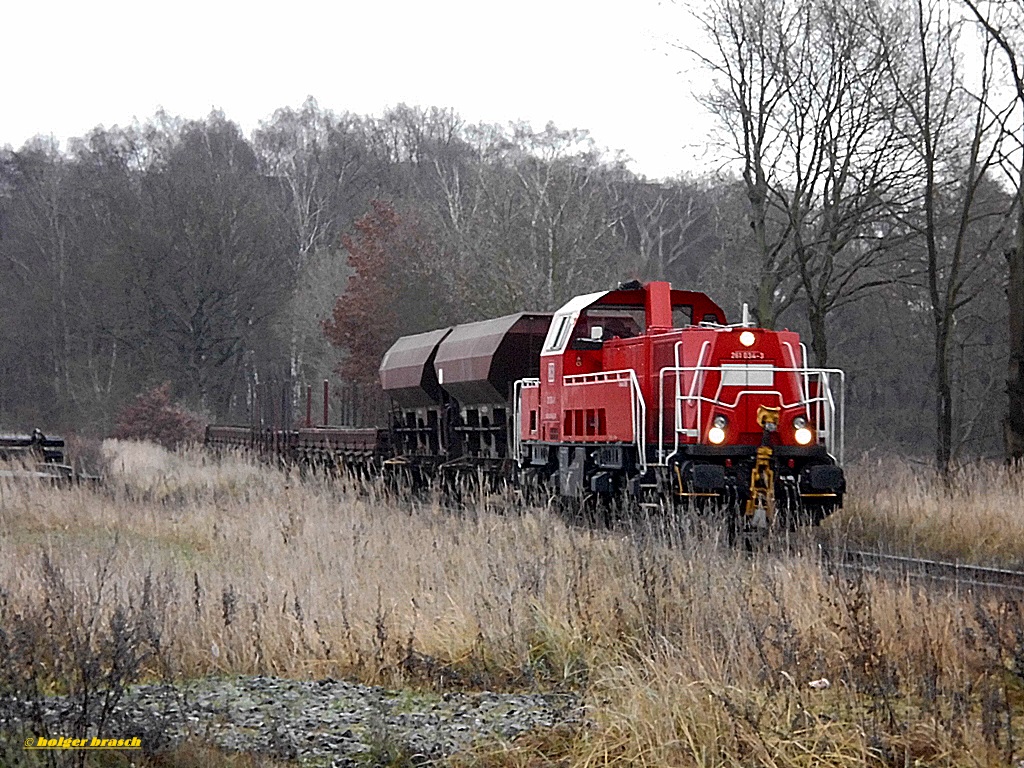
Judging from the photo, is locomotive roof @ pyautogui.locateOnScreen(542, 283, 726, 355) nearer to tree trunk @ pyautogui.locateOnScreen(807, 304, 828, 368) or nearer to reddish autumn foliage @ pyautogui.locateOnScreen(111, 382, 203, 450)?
tree trunk @ pyautogui.locateOnScreen(807, 304, 828, 368)

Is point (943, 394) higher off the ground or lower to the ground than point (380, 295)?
lower

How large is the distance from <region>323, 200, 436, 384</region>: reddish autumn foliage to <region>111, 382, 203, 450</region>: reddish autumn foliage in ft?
19.8

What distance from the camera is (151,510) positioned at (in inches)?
682

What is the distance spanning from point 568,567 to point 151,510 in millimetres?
9969

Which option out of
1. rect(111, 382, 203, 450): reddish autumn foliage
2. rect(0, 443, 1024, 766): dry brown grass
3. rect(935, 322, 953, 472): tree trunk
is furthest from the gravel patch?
rect(111, 382, 203, 450): reddish autumn foliage

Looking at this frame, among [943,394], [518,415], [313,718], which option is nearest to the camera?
[313,718]

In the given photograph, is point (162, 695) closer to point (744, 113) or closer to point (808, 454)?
point (808, 454)

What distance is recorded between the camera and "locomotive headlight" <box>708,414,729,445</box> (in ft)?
47.1

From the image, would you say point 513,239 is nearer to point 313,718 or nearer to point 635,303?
point 635,303

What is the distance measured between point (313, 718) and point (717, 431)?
28.8 ft

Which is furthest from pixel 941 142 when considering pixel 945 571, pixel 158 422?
pixel 158 422

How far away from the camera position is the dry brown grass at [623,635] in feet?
18.3

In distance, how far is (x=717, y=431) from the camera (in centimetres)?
1438

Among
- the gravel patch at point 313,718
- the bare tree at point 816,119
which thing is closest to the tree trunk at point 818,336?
the bare tree at point 816,119
